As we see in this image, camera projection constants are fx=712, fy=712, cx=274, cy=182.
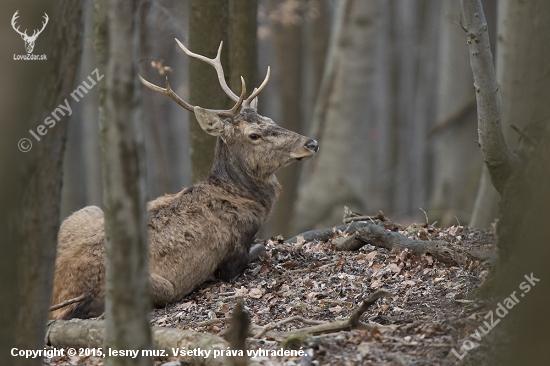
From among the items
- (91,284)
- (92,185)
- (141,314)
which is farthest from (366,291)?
(92,185)

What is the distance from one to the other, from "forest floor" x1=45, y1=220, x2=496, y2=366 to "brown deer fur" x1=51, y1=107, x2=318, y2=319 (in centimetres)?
28

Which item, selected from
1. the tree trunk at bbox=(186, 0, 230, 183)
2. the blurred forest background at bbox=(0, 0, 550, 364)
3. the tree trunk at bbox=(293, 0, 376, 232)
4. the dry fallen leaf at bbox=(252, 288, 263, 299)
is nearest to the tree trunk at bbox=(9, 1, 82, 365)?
the blurred forest background at bbox=(0, 0, 550, 364)

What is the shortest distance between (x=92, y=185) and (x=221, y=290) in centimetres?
1350

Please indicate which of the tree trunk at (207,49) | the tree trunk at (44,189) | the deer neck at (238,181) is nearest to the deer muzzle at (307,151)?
the deer neck at (238,181)

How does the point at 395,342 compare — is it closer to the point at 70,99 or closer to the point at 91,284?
the point at 70,99

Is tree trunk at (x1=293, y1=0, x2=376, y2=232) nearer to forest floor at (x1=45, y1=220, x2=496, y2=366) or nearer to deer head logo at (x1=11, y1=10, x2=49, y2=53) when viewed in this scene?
forest floor at (x1=45, y1=220, x2=496, y2=366)

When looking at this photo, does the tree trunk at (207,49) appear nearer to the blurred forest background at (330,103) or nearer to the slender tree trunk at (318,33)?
the blurred forest background at (330,103)

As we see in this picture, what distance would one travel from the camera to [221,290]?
23.2 feet

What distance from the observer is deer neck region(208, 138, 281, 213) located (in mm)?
7801

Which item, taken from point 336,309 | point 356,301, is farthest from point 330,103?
point 336,309

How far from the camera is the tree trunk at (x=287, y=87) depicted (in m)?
15.1

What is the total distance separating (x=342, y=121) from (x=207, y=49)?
6.91 m

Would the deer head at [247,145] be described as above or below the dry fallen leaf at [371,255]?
above

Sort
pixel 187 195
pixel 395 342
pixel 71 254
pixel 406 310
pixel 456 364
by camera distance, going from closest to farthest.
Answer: pixel 456 364
pixel 395 342
pixel 406 310
pixel 71 254
pixel 187 195
